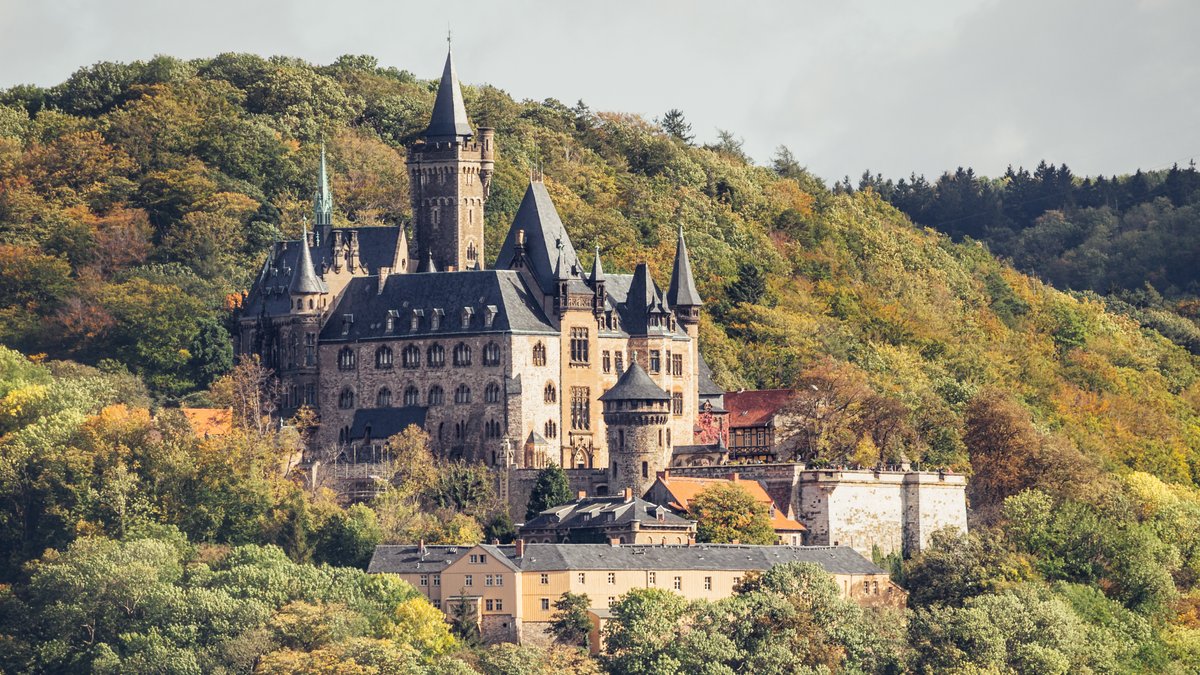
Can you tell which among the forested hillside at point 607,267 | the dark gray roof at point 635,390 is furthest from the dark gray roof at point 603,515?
the dark gray roof at point 635,390

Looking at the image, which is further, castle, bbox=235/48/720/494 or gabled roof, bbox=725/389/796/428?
gabled roof, bbox=725/389/796/428

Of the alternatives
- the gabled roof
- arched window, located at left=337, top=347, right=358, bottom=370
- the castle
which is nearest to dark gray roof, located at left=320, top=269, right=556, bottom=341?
the castle

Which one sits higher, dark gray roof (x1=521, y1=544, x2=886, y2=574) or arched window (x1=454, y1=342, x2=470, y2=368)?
arched window (x1=454, y1=342, x2=470, y2=368)

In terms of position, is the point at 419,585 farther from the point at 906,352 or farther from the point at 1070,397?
the point at 1070,397

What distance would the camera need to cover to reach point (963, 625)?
295 ft

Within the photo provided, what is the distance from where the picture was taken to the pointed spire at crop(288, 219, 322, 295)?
107875mm

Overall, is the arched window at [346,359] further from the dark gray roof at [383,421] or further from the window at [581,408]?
the window at [581,408]

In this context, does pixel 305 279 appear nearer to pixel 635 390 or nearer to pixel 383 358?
pixel 383 358

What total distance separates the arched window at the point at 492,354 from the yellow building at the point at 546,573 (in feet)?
39.1

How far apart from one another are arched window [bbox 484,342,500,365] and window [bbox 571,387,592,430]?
328 centimetres

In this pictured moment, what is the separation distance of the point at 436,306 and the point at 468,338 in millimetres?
2328

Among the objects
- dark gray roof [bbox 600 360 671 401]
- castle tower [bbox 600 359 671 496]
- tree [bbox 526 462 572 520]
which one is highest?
dark gray roof [bbox 600 360 671 401]

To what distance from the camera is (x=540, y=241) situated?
109m

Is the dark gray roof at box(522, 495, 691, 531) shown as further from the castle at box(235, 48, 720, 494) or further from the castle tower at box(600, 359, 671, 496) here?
the castle at box(235, 48, 720, 494)
